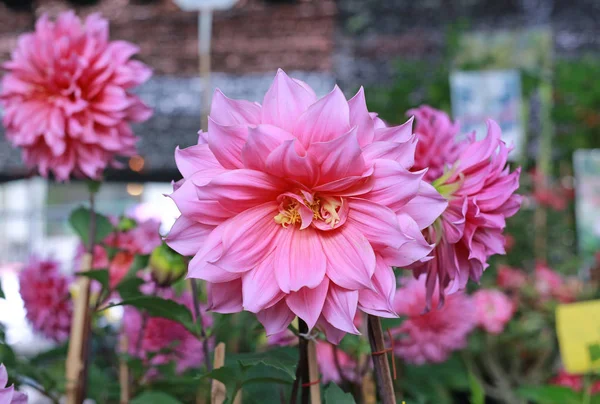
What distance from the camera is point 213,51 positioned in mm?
3051

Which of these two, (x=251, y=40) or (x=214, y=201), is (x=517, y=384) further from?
(x=251, y=40)

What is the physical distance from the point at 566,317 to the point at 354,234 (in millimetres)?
519

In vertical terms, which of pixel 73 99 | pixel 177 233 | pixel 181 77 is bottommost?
pixel 177 233

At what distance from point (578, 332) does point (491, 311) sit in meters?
0.47

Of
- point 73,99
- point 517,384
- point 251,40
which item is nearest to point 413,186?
point 73,99

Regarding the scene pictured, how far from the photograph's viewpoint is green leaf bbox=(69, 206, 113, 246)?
0.68m

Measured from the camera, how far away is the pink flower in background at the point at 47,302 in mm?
780

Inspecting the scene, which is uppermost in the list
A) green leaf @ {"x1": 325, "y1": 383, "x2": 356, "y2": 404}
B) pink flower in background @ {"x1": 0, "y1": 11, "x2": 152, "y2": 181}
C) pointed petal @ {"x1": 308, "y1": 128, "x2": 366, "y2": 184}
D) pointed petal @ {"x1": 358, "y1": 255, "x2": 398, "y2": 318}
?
pink flower in background @ {"x1": 0, "y1": 11, "x2": 152, "y2": 181}

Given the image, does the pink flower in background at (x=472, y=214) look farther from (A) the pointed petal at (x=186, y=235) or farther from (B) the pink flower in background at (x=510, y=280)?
(B) the pink flower in background at (x=510, y=280)

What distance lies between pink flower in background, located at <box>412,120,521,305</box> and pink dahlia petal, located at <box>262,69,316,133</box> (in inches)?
5.2

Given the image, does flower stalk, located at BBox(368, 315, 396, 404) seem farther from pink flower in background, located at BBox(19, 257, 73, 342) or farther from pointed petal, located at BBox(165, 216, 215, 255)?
pink flower in background, located at BBox(19, 257, 73, 342)

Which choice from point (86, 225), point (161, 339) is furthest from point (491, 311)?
point (86, 225)

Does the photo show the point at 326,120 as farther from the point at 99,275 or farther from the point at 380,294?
the point at 99,275

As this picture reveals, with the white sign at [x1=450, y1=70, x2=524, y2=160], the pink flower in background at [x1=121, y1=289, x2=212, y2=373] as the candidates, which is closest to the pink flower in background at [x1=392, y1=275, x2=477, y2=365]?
the pink flower in background at [x1=121, y1=289, x2=212, y2=373]
